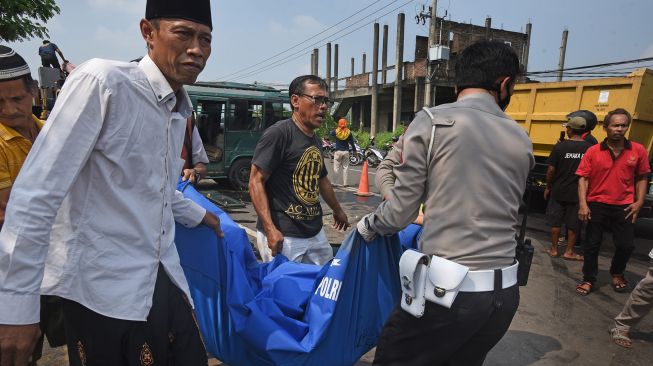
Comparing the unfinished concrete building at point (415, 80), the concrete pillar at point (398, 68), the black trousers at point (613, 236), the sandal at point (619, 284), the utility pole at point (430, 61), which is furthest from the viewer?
the concrete pillar at point (398, 68)

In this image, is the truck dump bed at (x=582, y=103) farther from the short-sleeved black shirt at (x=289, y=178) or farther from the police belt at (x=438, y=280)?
the police belt at (x=438, y=280)

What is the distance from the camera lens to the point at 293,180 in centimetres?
271

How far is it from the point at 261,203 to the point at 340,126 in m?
7.47

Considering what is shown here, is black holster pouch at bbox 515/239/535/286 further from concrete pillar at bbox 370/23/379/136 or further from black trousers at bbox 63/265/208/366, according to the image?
concrete pillar at bbox 370/23/379/136

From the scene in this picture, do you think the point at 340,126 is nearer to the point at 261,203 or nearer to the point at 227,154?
the point at 227,154

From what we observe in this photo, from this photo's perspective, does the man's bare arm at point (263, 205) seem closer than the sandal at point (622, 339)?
Yes

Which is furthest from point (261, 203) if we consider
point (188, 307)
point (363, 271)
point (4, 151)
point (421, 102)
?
point (421, 102)

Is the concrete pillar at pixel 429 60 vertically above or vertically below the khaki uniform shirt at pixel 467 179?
above

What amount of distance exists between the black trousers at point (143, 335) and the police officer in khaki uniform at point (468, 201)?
78 cm

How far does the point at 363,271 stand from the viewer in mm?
2047

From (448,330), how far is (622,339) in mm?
2556

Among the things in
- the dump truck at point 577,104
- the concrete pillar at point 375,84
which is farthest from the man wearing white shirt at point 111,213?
the concrete pillar at point 375,84

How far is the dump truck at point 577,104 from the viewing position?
6176 millimetres

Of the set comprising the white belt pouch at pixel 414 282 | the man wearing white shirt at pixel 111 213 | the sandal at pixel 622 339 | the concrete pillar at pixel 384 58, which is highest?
the concrete pillar at pixel 384 58
